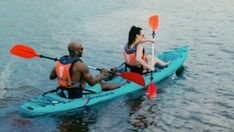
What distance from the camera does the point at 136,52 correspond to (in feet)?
32.6

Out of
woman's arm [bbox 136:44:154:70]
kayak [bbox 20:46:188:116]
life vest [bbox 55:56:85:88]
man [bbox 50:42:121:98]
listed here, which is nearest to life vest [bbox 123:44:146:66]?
woman's arm [bbox 136:44:154:70]

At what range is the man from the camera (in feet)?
27.0

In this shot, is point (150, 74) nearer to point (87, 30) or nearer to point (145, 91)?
point (145, 91)

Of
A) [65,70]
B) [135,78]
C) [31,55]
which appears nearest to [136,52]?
[135,78]

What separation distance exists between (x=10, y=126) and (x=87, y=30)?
946 cm

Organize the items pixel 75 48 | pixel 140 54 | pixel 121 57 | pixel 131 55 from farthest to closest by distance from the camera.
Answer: pixel 121 57
pixel 131 55
pixel 140 54
pixel 75 48

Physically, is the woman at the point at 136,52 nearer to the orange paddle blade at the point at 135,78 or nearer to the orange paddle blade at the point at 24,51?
the orange paddle blade at the point at 135,78

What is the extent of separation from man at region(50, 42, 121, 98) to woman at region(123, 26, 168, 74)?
61.5 inches

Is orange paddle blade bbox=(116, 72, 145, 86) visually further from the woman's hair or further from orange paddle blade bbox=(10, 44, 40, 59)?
orange paddle blade bbox=(10, 44, 40, 59)

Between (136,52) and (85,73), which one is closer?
(85,73)

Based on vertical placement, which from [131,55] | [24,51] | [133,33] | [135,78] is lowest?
[135,78]

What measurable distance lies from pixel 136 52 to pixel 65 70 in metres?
2.24

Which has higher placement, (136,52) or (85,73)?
(136,52)

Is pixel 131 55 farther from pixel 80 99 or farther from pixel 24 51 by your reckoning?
pixel 24 51
